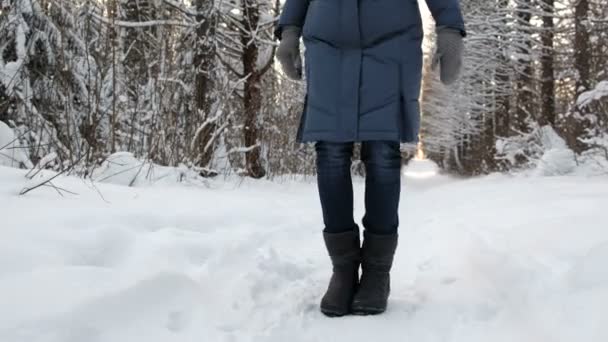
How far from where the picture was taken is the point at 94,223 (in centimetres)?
207

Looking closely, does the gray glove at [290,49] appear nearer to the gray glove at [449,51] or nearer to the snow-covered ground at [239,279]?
the gray glove at [449,51]

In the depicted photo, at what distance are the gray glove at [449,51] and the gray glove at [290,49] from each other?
516mm

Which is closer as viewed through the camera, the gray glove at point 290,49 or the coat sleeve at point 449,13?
the coat sleeve at point 449,13

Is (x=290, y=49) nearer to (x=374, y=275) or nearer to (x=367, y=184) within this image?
(x=367, y=184)

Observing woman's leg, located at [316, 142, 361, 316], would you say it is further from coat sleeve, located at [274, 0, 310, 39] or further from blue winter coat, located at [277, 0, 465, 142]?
coat sleeve, located at [274, 0, 310, 39]

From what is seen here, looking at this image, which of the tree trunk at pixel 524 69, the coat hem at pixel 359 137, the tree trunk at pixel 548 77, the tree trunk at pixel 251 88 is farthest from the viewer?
the tree trunk at pixel 548 77

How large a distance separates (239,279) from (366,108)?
83 centimetres

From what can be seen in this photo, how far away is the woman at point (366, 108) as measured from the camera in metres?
1.72

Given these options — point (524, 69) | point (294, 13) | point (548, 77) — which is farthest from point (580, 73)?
point (294, 13)

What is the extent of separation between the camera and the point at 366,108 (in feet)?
5.62

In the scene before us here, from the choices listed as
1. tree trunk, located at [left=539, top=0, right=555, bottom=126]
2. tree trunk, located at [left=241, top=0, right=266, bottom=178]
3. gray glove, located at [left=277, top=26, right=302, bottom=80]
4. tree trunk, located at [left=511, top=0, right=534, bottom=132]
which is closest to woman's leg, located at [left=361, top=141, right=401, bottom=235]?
gray glove, located at [left=277, top=26, right=302, bottom=80]

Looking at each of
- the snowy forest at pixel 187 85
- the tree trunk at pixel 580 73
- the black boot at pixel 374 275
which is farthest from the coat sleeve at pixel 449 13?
the tree trunk at pixel 580 73

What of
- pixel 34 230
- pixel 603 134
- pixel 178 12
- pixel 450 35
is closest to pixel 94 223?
pixel 34 230

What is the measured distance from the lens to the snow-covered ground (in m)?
1.43
